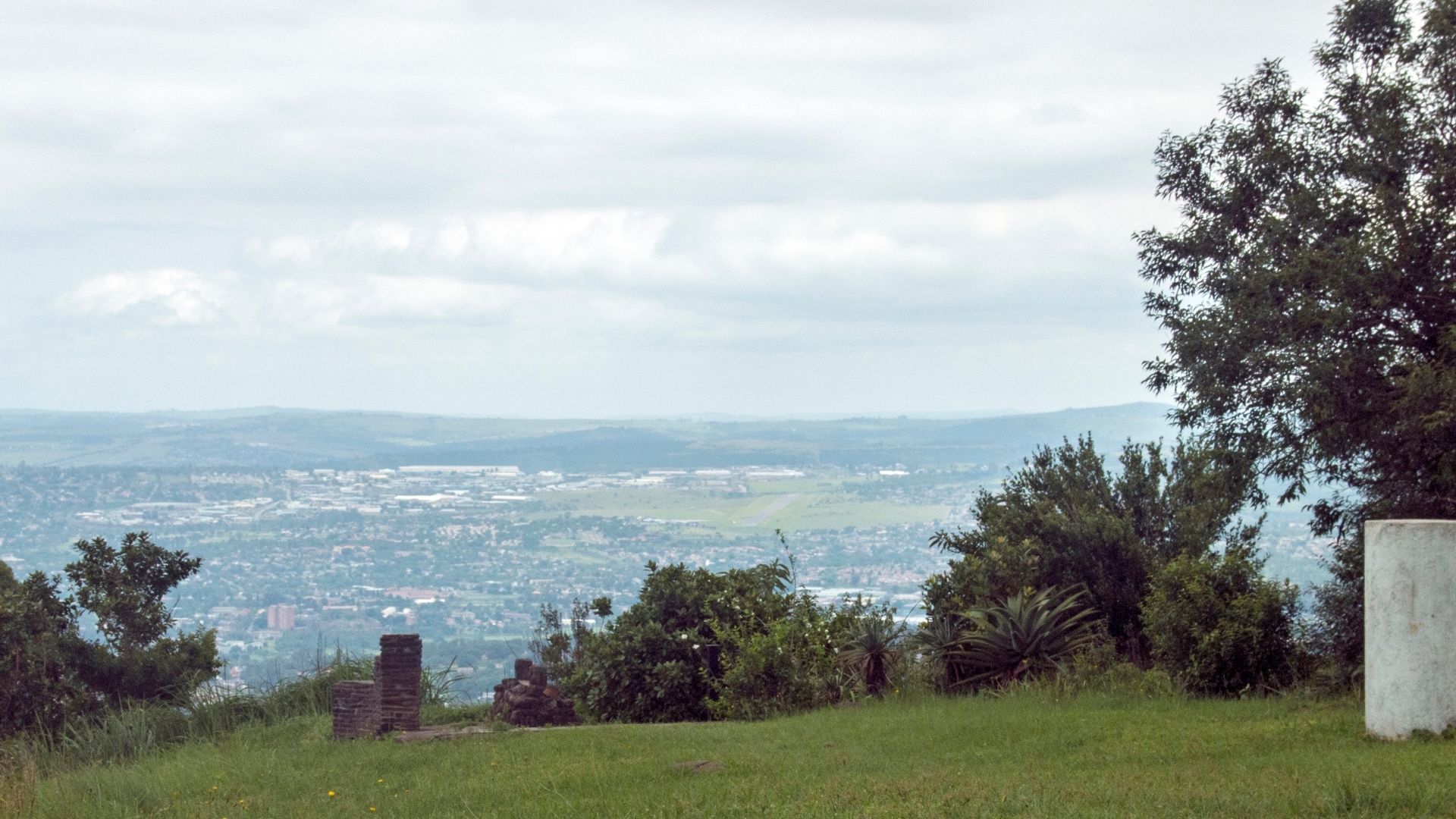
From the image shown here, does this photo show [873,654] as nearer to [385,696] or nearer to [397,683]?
[397,683]

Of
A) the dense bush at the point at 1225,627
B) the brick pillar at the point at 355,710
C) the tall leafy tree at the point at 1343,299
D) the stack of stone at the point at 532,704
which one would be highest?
the tall leafy tree at the point at 1343,299

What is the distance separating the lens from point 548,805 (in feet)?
27.6

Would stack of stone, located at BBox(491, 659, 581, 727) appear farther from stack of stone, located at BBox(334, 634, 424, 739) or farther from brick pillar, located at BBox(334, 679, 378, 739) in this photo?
brick pillar, located at BBox(334, 679, 378, 739)

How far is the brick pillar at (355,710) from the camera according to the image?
1238cm

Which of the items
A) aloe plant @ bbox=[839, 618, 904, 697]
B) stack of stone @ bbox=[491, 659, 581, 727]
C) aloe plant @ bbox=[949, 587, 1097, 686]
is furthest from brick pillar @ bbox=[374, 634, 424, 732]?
aloe plant @ bbox=[949, 587, 1097, 686]

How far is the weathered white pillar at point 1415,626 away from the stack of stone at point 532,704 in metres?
8.65

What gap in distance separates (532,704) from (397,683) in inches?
96.1

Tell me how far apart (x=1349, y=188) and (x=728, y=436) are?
126 meters

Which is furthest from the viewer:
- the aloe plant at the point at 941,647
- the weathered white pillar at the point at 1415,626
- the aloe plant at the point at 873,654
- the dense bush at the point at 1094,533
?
the dense bush at the point at 1094,533

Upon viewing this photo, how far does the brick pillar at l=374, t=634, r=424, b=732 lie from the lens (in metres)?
12.4

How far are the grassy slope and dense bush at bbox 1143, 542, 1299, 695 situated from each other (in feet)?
2.56

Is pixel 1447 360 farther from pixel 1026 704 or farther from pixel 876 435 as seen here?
pixel 876 435

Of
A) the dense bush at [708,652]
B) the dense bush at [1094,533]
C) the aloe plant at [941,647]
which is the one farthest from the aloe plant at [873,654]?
the dense bush at [1094,533]

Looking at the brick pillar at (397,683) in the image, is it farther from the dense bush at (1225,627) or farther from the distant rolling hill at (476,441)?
the distant rolling hill at (476,441)
